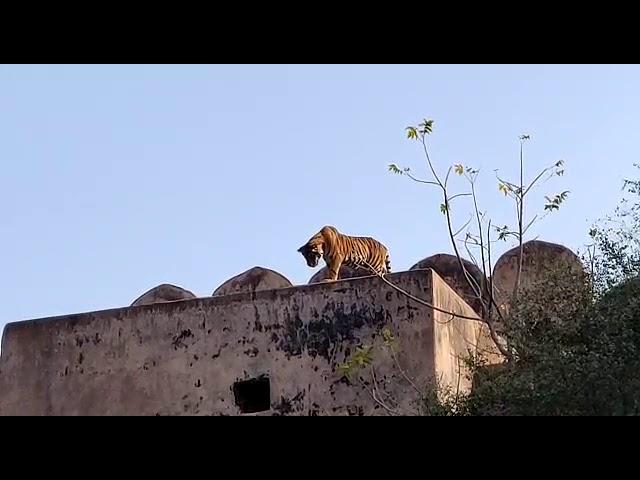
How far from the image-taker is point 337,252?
12.7m

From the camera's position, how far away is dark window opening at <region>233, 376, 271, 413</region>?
11.0 meters

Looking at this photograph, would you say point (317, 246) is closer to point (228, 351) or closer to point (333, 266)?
point (333, 266)

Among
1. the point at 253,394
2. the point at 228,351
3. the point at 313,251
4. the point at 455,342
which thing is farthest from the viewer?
the point at 313,251

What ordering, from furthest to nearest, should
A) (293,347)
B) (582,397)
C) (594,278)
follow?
(293,347), (594,278), (582,397)

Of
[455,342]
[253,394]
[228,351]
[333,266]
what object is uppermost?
[333,266]

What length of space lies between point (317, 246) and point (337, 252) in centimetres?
25

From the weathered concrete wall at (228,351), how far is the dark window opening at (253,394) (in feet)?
0.21

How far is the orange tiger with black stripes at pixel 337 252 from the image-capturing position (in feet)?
41.4

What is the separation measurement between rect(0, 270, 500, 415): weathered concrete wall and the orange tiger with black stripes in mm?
1493

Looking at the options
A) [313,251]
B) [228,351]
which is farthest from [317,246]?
[228,351]
